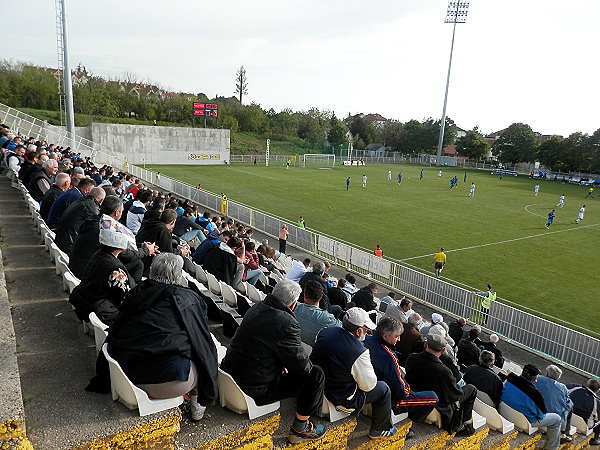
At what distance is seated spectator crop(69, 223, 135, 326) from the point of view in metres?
3.83

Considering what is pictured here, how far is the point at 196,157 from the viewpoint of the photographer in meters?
55.8

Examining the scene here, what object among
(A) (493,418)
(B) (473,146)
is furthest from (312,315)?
(B) (473,146)

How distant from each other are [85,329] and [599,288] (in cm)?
1852

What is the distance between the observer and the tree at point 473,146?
80750mm

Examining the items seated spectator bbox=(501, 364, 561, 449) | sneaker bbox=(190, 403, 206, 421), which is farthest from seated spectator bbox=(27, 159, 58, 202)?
seated spectator bbox=(501, 364, 561, 449)

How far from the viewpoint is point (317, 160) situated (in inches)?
2756

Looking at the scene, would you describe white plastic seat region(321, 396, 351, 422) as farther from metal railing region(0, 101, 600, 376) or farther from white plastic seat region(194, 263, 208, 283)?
metal railing region(0, 101, 600, 376)

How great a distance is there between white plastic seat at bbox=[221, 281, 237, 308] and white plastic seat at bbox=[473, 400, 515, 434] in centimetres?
329

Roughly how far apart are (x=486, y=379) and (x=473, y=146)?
276 feet

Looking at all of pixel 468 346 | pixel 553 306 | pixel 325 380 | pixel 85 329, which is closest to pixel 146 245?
pixel 85 329

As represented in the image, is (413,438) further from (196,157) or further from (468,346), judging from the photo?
(196,157)

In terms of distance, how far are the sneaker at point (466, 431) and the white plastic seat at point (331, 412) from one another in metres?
1.42

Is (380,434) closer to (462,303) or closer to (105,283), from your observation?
(105,283)

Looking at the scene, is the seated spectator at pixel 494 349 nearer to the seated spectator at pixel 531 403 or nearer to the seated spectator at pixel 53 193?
the seated spectator at pixel 531 403
